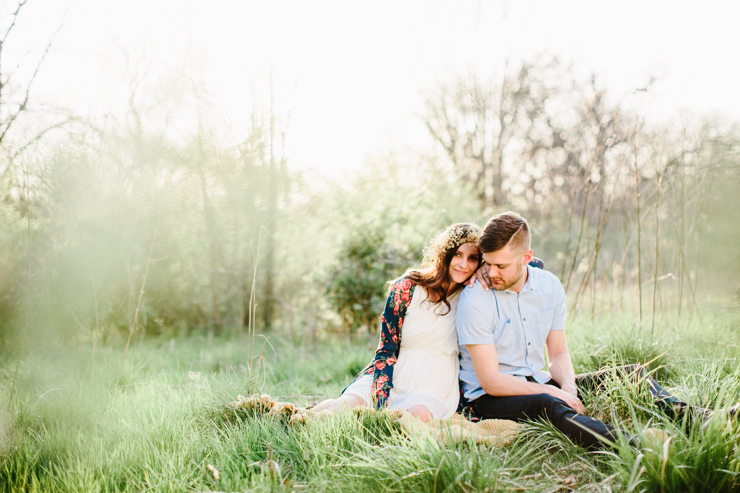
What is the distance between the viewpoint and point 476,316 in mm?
2350

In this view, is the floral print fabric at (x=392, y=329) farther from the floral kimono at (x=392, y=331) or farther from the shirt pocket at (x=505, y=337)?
the shirt pocket at (x=505, y=337)

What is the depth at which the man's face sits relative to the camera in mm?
2324

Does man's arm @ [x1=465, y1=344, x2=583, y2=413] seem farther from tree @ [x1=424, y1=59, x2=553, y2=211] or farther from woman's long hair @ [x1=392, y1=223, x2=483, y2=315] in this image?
tree @ [x1=424, y1=59, x2=553, y2=211]

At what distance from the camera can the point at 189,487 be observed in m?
1.78

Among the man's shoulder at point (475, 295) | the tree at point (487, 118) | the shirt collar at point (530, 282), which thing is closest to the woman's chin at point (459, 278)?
the man's shoulder at point (475, 295)

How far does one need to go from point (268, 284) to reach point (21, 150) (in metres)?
4.40

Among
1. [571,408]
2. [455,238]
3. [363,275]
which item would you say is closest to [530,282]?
[455,238]

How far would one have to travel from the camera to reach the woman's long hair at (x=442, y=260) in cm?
255

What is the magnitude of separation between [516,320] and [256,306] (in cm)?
188

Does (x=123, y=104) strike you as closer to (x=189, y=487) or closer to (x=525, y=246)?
(x=189, y=487)

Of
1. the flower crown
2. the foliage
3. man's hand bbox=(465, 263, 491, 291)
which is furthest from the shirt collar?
the foliage

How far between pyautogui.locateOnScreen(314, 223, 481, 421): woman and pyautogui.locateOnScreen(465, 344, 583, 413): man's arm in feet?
0.99

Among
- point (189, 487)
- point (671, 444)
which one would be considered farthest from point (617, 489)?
point (189, 487)

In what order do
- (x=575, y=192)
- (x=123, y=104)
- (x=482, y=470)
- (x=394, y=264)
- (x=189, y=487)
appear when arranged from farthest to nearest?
(x=394, y=264), (x=575, y=192), (x=123, y=104), (x=189, y=487), (x=482, y=470)
